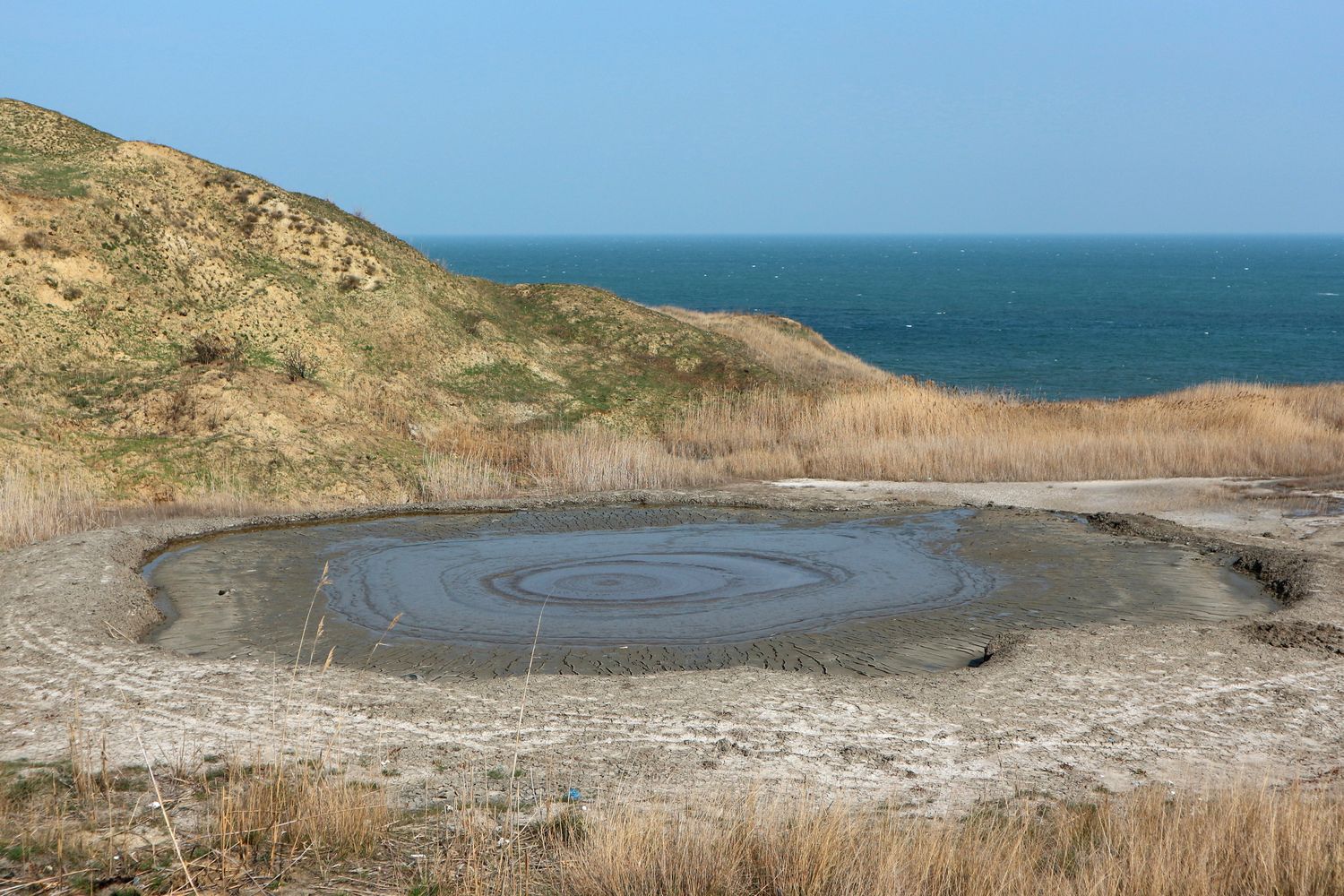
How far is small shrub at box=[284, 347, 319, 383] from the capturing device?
2284 centimetres

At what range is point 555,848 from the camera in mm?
5570

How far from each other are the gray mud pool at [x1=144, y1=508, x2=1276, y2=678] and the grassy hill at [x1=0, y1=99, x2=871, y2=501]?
5508 mm

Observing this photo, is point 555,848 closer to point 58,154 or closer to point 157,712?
point 157,712

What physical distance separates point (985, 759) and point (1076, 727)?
3.04 ft

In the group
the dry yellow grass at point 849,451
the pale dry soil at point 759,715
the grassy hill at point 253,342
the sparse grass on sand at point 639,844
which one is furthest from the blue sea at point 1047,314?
the sparse grass on sand at point 639,844

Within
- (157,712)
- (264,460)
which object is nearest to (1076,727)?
(157,712)

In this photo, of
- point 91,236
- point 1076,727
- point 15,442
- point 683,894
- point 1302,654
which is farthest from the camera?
point 91,236

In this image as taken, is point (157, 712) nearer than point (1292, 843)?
No

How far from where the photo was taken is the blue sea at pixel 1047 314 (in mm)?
52750

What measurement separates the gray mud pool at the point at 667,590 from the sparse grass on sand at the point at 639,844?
9.53 ft

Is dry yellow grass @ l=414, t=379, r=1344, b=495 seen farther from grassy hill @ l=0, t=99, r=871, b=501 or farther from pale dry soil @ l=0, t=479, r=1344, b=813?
pale dry soil @ l=0, t=479, r=1344, b=813

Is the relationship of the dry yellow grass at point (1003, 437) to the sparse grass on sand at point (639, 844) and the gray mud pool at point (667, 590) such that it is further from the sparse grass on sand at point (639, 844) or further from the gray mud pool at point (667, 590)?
the sparse grass on sand at point (639, 844)

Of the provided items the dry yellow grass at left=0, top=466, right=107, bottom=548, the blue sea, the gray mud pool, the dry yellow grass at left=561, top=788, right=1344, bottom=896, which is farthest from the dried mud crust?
the blue sea

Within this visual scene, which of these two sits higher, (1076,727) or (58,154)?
(58,154)
